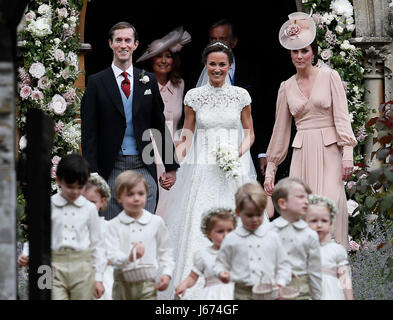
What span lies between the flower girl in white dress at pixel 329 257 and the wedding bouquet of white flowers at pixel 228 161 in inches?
75.4

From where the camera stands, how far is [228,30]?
33.0ft

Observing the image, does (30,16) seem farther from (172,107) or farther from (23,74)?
(172,107)

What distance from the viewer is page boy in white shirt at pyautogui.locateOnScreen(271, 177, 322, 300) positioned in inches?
237

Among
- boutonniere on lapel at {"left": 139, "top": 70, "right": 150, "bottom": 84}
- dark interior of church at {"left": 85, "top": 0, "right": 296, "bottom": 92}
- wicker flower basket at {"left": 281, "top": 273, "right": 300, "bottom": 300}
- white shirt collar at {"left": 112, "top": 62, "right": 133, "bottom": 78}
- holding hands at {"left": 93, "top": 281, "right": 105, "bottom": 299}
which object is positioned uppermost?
dark interior of church at {"left": 85, "top": 0, "right": 296, "bottom": 92}

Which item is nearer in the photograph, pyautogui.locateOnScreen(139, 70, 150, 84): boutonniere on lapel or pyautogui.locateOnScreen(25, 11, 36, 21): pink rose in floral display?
pyautogui.locateOnScreen(139, 70, 150, 84): boutonniere on lapel

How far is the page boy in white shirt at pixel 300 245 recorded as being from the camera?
6.01 meters

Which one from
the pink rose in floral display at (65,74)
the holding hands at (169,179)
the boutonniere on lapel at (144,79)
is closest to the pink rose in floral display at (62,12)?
the pink rose in floral display at (65,74)

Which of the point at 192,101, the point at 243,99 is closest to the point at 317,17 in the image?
the point at 243,99

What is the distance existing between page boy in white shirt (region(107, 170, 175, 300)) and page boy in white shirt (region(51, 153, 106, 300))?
0.10 m

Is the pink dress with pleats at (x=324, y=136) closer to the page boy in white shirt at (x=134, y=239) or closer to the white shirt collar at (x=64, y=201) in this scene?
the page boy in white shirt at (x=134, y=239)

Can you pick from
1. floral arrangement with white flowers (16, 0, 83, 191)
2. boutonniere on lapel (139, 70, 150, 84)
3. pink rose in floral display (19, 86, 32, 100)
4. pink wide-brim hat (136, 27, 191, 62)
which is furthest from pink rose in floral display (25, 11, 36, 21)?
boutonniere on lapel (139, 70, 150, 84)

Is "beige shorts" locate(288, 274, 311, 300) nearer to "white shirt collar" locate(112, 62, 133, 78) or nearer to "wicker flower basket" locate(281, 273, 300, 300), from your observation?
"wicker flower basket" locate(281, 273, 300, 300)

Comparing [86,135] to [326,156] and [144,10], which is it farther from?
[144,10]
